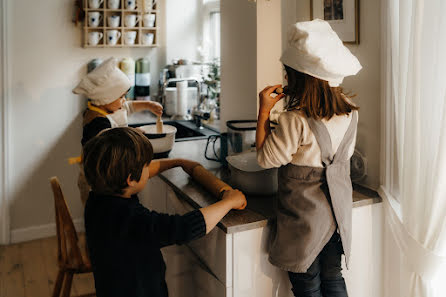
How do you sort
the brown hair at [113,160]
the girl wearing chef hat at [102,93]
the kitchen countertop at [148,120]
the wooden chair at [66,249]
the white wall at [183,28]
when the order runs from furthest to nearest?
the white wall at [183,28] < the kitchen countertop at [148,120] < the girl wearing chef hat at [102,93] < the wooden chair at [66,249] < the brown hair at [113,160]

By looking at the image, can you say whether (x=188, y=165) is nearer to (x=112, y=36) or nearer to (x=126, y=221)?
(x=126, y=221)

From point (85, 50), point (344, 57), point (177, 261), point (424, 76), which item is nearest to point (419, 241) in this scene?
point (424, 76)

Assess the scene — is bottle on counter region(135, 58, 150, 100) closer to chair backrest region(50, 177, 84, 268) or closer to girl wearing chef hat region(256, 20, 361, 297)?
chair backrest region(50, 177, 84, 268)

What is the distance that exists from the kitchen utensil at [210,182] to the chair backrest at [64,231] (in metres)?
0.62

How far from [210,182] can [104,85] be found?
2.81 ft

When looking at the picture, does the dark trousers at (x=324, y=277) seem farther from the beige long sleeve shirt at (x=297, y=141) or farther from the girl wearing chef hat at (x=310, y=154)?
the beige long sleeve shirt at (x=297, y=141)

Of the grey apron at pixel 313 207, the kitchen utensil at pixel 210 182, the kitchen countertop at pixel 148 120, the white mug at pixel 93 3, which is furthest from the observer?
the white mug at pixel 93 3

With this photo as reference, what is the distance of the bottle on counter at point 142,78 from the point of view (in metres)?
3.80

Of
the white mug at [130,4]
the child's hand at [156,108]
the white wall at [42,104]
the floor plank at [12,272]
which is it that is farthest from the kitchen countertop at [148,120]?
the floor plank at [12,272]

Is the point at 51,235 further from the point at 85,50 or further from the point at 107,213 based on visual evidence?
the point at 107,213

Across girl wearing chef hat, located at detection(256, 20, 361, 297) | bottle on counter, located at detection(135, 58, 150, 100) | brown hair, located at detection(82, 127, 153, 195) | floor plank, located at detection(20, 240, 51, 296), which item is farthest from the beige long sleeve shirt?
bottle on counter, located at detection(135, 58, 150, 100)

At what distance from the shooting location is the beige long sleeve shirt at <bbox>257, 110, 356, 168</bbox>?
4.80 feet

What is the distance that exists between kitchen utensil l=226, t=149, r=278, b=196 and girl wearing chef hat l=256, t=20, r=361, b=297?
19 cm

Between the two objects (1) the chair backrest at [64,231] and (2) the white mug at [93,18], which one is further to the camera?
(2) the white mug at [93,18]
